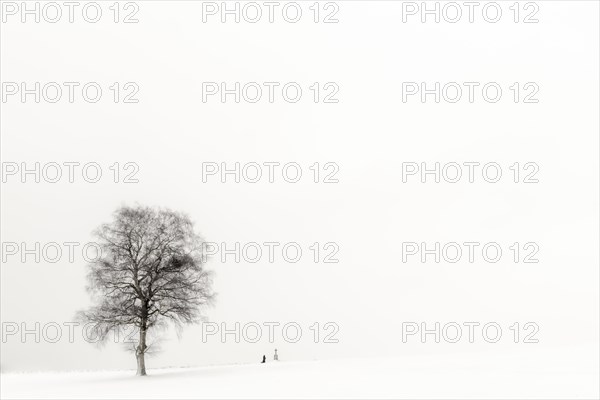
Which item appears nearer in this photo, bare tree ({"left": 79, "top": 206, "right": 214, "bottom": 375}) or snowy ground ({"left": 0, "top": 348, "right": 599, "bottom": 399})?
snowy ground ({"left": 0, "top": 348, "right": 599, "bottom": 399})

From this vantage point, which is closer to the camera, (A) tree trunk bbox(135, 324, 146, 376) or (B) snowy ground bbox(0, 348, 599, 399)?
(B) snowy ground bbox(0, 348, 599, 399)

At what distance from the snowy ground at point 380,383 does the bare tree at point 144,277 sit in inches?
175

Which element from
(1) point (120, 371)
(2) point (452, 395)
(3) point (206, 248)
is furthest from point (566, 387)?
(1) point (120, 371)

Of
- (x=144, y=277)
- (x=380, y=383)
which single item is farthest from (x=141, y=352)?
(x=380, y=383)

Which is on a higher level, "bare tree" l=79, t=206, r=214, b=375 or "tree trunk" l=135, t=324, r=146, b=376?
"bare tree" l=79, t=206, r=214, b=375

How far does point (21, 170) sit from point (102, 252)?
17948mm

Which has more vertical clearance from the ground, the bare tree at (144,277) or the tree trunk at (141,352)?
the bare tree at (144,277)

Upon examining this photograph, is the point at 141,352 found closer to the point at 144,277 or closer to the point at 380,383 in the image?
the point at 144,277

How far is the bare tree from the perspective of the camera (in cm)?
5038

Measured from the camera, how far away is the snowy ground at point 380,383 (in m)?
31.1

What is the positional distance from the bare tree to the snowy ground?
4449 mm

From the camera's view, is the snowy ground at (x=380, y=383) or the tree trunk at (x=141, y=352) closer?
the snowy ground at (x=380, y=383)

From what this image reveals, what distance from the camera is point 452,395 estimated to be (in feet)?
98.1

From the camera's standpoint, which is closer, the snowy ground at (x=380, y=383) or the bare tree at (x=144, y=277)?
the snowy ground at (x=380, y=383)
